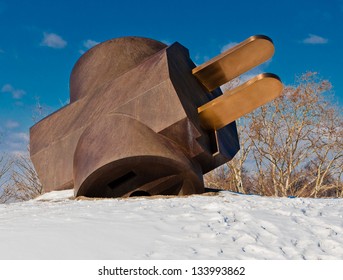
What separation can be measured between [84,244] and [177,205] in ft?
5.97

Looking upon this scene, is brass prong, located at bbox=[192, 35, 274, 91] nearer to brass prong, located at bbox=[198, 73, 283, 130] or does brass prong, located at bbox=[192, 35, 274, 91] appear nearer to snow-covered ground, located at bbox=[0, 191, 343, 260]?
brass prong, located at bbox=[198, 73, 283, 130]

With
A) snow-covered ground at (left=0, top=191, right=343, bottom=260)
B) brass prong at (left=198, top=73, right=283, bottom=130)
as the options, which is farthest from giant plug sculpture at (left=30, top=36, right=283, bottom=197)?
snow-covered ground at (left=0, top=191, right=343, bottom=260)

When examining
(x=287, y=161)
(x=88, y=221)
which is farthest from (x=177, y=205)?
(x=287, y=161)

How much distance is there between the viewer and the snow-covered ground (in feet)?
10.6

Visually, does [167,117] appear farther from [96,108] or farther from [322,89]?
[322,89]

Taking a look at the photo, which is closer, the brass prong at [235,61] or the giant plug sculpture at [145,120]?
the giant plug sculpture at [145,120]

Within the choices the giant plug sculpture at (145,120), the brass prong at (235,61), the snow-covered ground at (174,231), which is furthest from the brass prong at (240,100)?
the snow-covered ground at (174,231)

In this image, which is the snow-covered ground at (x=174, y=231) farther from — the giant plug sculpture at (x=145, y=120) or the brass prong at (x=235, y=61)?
the brass prong at (x=235, y=61)

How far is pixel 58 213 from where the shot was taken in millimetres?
4602

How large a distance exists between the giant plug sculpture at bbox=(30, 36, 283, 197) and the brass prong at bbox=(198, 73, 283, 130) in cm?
1

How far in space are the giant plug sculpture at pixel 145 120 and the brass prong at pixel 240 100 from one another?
1 cm

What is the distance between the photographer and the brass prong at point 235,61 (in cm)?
679

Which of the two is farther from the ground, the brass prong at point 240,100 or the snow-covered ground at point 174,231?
the brass prong at point 240,100
